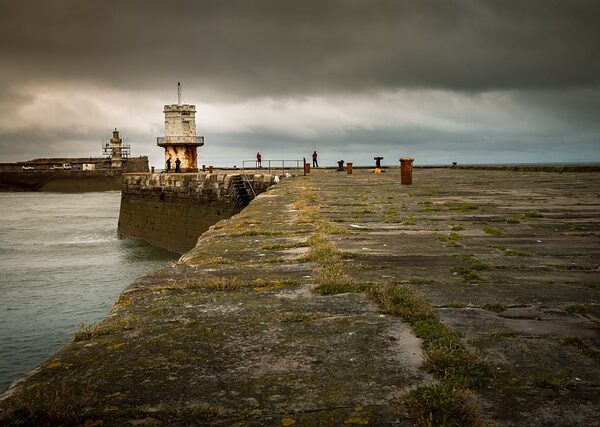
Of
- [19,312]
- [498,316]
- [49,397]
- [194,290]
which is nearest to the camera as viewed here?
[49,397]

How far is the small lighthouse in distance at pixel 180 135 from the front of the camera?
41.4m

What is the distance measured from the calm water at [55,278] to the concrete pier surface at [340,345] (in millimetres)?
5357

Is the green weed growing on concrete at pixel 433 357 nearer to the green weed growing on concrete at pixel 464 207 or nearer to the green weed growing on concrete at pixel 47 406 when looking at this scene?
the green weed growing on concrete at pixel 47 406

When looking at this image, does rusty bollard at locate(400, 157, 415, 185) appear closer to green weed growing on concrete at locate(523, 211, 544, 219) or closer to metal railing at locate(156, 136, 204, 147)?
green weed growing on concrete at locate(523, 211, 544, 219)

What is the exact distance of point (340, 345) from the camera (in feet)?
7.47

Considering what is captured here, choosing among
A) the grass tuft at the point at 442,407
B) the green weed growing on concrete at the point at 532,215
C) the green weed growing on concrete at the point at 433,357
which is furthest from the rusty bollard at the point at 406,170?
the grass tuft at the point at 442,407

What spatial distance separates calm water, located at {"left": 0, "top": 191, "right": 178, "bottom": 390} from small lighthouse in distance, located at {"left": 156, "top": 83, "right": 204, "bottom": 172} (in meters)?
10.1

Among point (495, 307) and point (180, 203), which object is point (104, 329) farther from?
point (180, 203)

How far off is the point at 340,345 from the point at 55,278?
48.5 ft

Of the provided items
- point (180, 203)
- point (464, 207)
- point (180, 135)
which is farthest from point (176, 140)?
point (464, 207)

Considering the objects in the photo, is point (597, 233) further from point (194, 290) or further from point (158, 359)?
point (158, 359)

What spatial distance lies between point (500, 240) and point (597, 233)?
1.33 metres

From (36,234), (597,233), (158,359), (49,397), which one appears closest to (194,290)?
(158,359)

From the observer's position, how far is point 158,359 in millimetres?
2125
